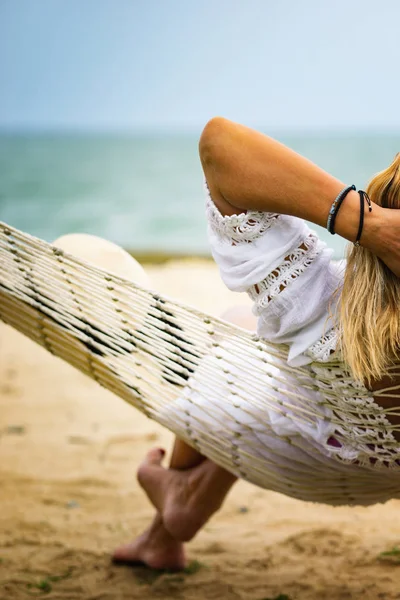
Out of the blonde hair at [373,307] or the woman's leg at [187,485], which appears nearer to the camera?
the blonde hair at [373,307]

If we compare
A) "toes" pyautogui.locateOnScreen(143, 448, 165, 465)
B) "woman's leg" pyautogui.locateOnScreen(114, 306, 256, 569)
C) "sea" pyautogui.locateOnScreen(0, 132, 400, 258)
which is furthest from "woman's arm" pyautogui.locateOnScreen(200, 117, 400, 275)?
"sea" pyautogui.locateOnScreen(0, 132, 400, 258)

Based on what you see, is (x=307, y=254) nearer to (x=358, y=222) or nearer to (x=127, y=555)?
(x=358, y=222)

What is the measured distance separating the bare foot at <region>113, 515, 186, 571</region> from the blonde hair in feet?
3.23

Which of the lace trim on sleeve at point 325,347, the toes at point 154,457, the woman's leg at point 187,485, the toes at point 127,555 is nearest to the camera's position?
the lace trim on sleeve at point 325,347

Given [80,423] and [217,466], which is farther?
[80,423]

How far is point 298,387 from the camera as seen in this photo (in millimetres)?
1413

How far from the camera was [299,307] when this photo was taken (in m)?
1.27

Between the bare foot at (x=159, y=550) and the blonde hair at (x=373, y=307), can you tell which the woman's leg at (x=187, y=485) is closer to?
the bare foot at (x=159, y=550)

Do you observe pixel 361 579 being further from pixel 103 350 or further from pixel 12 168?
pixel 12 168

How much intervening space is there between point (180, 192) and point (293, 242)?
2031 centimetres

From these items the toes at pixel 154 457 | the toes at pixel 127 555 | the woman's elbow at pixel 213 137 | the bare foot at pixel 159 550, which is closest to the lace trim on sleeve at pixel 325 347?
the woman's elbow at pixel 213 137

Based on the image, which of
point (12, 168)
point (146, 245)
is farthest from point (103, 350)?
point (12, 168)

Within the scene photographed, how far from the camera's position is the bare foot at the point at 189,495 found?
176 centimetres

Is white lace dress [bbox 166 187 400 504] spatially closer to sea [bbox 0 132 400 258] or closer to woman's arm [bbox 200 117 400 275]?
woman's arm [bbox 200 117 400 275]
